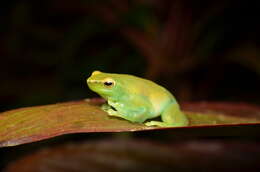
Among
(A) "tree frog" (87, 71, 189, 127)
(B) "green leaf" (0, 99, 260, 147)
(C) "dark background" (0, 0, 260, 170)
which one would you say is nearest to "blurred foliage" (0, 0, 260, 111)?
(C) "dark background" (0, 0, 260, 170)

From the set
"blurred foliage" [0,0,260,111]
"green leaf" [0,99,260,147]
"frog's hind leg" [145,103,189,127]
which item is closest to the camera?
"green leaf" [0,99,260,147]

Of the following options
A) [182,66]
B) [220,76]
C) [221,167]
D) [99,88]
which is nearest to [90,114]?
[99,88]

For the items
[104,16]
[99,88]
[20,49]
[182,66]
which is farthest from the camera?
[20,49]

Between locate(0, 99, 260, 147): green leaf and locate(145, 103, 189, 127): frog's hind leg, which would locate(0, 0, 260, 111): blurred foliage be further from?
locate(0, 99, 260, 147): green leaf

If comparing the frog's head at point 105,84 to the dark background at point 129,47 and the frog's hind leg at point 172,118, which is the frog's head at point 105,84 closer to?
the frog's hind leg at point 172,118

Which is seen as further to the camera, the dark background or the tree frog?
the dark background

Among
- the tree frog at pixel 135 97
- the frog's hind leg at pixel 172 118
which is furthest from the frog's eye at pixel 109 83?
the frog's hind leg at pixel 172 118

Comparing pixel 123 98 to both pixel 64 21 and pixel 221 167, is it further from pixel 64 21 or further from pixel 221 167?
pixel 64 21
